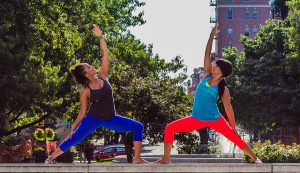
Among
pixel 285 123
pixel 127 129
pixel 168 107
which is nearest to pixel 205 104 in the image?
pixel 127 129

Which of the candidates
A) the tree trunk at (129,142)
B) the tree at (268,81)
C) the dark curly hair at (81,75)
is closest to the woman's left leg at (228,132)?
the dark curly hair at (81,75)

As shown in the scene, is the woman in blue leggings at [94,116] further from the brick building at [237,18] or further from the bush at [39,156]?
the brick building at [237,18]

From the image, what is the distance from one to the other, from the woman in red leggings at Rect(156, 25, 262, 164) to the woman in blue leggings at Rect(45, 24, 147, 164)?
49 centimetres

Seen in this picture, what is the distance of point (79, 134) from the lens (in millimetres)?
9430

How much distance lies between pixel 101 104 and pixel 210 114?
1587mm

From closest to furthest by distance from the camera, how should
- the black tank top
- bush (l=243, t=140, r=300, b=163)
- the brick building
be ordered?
the black tank top, bush (l=243, t=140, r=300, b=163), the brick building

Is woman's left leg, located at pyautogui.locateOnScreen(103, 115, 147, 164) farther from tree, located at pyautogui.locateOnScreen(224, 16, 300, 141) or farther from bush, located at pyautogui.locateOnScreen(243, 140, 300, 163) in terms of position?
tree, located at pyautogui.locateOnScreen(224, 16, 300, 141)

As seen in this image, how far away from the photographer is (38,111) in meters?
32.7

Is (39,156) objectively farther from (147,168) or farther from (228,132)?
(147,168)

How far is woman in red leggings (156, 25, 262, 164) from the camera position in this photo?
9617 mm

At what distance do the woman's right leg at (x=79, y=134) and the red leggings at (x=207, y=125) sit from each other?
3.66ft

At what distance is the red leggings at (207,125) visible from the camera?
960 centimetres

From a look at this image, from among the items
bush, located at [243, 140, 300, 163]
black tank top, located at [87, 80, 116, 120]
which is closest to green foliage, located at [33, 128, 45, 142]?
bush, located at [243, 140, 300, 163]

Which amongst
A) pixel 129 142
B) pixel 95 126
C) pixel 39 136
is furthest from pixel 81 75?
pixel 39 136
